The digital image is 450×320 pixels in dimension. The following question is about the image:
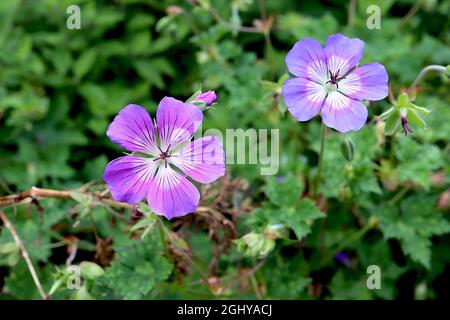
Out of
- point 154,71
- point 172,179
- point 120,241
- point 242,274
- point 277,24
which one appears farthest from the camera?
point 277,24

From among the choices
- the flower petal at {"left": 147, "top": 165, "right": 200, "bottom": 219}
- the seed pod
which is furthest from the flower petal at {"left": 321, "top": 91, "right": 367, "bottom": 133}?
the flower petal at {"left": 147, "top": 165, "right": 200, "bottom": 219}

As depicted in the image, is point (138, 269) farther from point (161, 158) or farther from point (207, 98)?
point (207, 98)

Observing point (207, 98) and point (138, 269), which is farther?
point (138, 269)

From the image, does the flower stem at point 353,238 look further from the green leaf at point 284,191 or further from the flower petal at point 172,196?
the flower petal at point 172,196

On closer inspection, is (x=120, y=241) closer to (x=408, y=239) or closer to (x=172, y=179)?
(x=172, y=179)

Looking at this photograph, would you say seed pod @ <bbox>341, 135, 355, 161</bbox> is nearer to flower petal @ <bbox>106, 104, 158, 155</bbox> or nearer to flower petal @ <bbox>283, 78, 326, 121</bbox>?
flower petal @ <bbox>283, 78, 326, 121</bbox>

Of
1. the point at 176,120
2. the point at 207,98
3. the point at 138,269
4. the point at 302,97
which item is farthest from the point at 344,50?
the point at 138,269
